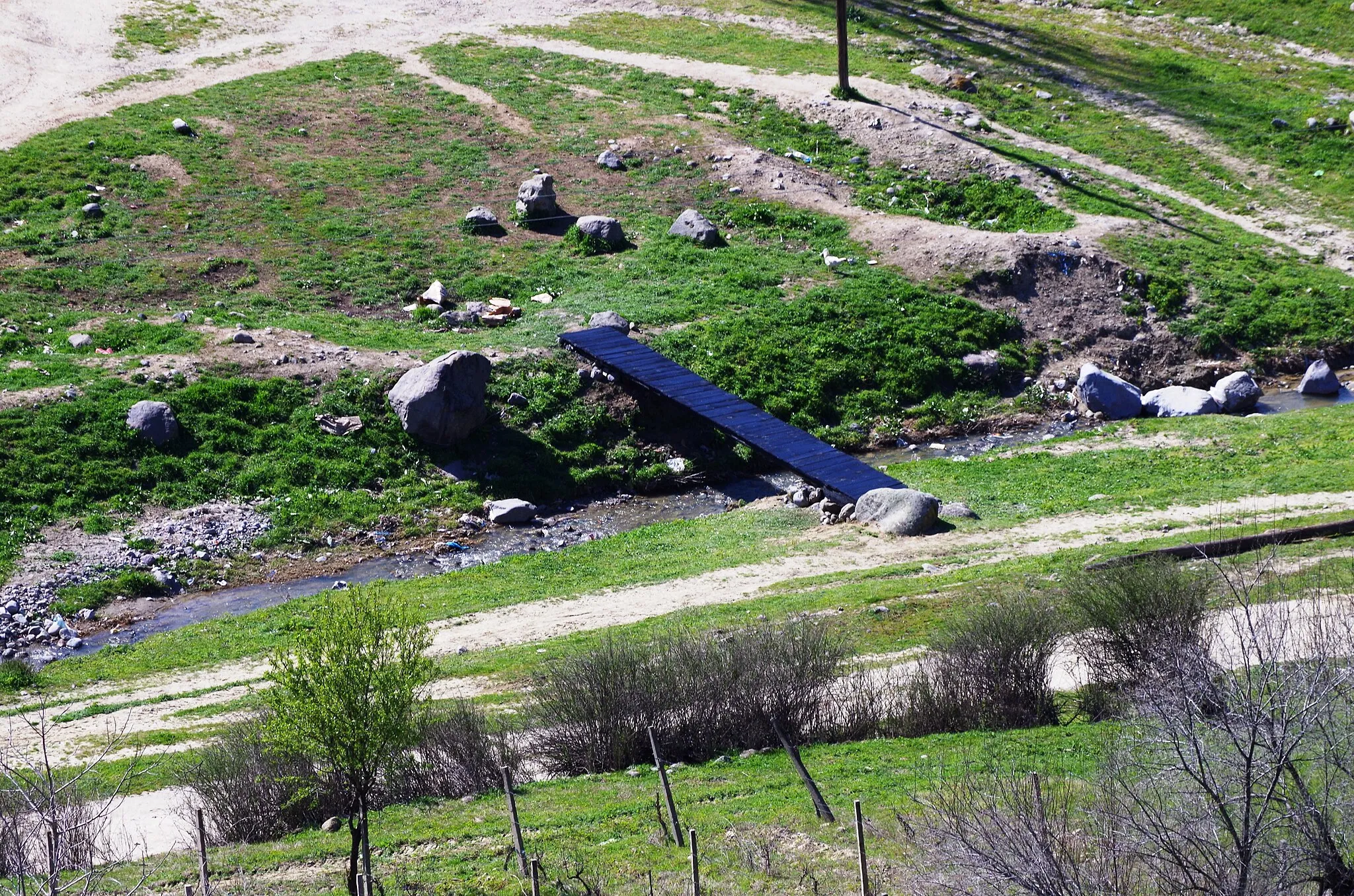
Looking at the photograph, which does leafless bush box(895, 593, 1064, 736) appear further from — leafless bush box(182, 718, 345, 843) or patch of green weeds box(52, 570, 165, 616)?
patch of green weeds box(52, 570, 165, 616)

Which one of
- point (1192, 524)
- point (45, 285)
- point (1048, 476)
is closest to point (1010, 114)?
point (1048, 476)

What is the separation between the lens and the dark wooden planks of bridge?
2609 cm

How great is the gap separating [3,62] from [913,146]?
3101 cm

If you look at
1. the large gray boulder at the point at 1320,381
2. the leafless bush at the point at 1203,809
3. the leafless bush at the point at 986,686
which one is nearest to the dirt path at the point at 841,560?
the leafless bush at the point at 986,686

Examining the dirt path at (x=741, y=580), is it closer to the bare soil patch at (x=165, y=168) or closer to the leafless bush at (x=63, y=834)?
the leafless bush at (x=63, y=834)

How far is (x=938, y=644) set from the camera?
675 inches

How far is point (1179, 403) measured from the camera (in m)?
30.3

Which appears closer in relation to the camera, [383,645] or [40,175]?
[383,645]

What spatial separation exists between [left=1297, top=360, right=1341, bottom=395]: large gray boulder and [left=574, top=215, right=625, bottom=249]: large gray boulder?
1837cm

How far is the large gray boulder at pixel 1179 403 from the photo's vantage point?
30.2m

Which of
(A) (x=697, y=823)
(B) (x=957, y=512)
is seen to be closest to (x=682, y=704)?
(A) (x=697, y=823)

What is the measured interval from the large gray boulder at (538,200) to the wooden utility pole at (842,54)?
37.5 feet

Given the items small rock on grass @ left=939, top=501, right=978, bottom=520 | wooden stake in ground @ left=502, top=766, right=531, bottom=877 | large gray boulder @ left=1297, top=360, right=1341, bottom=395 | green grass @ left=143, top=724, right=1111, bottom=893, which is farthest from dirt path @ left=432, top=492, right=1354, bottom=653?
large gray boulder @ left=1297, top=360, right=1341, bottom=395

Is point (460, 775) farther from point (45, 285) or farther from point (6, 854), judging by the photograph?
point (45, 285)
